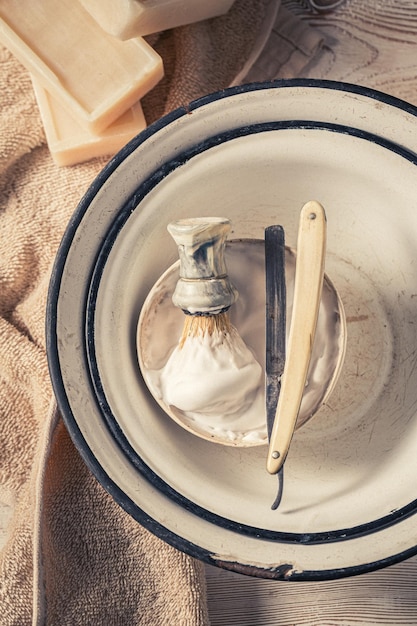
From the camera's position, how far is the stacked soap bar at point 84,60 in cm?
54

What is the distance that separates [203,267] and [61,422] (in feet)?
0.71

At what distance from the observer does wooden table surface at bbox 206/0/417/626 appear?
596 mm

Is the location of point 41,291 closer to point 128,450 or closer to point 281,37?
point 128,450

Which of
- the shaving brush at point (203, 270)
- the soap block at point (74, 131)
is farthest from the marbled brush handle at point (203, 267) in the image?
the soap block at point (74, 131)

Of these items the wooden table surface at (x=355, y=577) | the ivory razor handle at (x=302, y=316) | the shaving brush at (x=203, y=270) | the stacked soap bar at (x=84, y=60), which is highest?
Result: the stacked soap bar at (x=84, y=60)

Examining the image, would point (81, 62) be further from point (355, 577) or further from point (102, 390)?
point (355, 577)

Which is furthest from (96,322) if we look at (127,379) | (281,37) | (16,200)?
(281,37)

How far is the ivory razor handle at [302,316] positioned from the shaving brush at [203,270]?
0.05 metres

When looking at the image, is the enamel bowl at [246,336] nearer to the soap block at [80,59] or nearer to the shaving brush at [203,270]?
the shaving brush at [203,270]

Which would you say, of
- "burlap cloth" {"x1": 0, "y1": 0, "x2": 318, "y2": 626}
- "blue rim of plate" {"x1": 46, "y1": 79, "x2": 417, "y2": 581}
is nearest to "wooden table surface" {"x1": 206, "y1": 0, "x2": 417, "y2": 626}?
"burlap cloth" {"x1": 0, "y1": 0, "x2": 318, "y2": 626}

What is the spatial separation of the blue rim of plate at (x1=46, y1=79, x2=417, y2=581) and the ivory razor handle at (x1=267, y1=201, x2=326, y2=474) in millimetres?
92

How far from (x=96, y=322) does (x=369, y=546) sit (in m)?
0.25

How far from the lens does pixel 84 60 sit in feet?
1.82

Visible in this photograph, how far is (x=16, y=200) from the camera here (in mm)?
590
